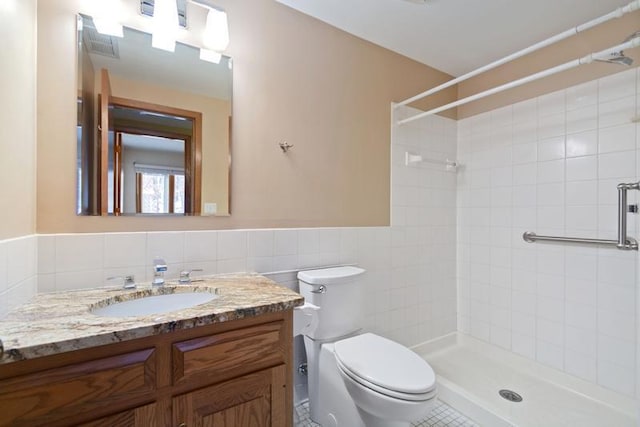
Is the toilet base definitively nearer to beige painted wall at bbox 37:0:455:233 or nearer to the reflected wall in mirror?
beige painted wall at bbox 37:0:455:233

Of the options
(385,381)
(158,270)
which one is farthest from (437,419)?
(158,270)

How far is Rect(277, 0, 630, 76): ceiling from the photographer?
5.52 ft

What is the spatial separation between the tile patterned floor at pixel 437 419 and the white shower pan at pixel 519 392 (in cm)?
4

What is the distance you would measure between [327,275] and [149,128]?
3.67 ft

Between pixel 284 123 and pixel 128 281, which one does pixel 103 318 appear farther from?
pixel 284 123

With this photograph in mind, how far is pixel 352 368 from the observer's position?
1.32 meters

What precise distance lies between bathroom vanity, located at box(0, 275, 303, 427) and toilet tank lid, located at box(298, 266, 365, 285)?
1.42 feet

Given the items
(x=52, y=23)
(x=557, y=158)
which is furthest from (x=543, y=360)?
(x=52, y=23)

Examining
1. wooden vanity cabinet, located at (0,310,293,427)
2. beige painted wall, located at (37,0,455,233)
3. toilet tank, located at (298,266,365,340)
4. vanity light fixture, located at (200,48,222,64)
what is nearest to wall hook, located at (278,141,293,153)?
beige painted wall, located at (37,0,455,233)

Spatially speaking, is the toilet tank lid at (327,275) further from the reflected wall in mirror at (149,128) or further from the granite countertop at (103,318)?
the reflected wall in mirror at (149,128)

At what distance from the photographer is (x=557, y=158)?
199 cm

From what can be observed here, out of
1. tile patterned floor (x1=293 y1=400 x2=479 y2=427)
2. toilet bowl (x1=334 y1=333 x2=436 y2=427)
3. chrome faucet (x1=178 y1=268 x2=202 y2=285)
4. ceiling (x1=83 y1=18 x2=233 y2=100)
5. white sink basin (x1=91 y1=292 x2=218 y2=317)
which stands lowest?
tile patterned floor (x1=293 y1=400 x2=479 y2=427)

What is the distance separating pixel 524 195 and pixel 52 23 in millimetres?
2746

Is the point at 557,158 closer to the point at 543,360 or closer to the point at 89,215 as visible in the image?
the point at 543,360
